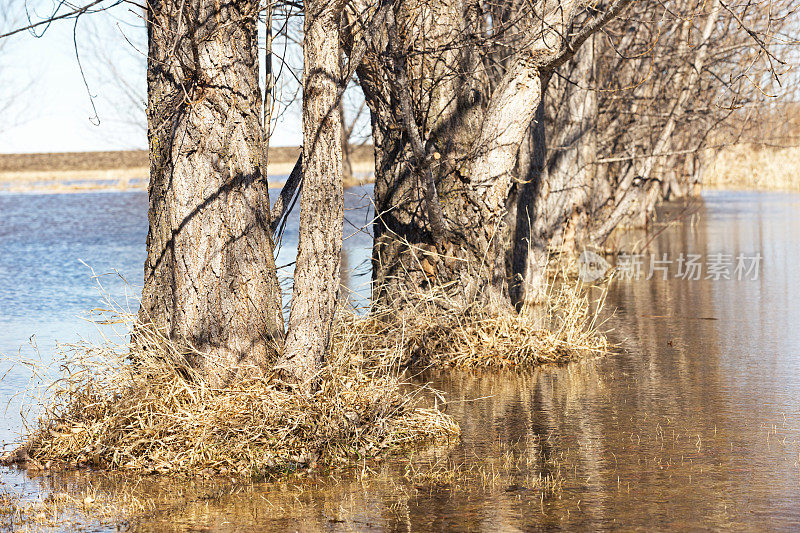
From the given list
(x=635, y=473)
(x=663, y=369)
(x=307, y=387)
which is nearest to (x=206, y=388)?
(x=307, y=387)

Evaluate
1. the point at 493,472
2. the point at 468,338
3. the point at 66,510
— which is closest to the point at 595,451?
the point at 493,472

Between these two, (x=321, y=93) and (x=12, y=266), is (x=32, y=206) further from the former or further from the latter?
(x=321, y=93)

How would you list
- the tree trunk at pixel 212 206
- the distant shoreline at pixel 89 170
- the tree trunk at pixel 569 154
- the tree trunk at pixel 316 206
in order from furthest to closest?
the distant shoreline at pixel 89 170
the tree trunk at pixel 569 154
the tree trunk at pixel 212 206
the tree trunk at pixel 316 206

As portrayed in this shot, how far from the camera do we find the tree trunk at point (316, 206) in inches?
230

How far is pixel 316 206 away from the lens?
5.89 meters

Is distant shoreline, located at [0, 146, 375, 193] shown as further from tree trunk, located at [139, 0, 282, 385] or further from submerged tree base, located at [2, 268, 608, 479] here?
submerged tree base, located at [2, 268, 608, 479]

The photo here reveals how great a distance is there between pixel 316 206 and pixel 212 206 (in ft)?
2.18

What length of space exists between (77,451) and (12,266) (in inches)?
514

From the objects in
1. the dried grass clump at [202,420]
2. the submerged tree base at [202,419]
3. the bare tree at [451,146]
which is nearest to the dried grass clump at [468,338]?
the bare tree at [451,146]

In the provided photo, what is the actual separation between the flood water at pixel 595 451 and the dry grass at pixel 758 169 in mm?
24050

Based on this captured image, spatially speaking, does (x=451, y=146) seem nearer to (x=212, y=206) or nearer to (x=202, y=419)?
(x=212, y=206)

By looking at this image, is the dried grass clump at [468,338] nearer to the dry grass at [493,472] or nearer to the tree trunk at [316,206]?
the tree trunk at [316,206]

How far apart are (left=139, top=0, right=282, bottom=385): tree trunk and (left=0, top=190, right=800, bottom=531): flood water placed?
476 mm

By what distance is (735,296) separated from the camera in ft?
40.3
